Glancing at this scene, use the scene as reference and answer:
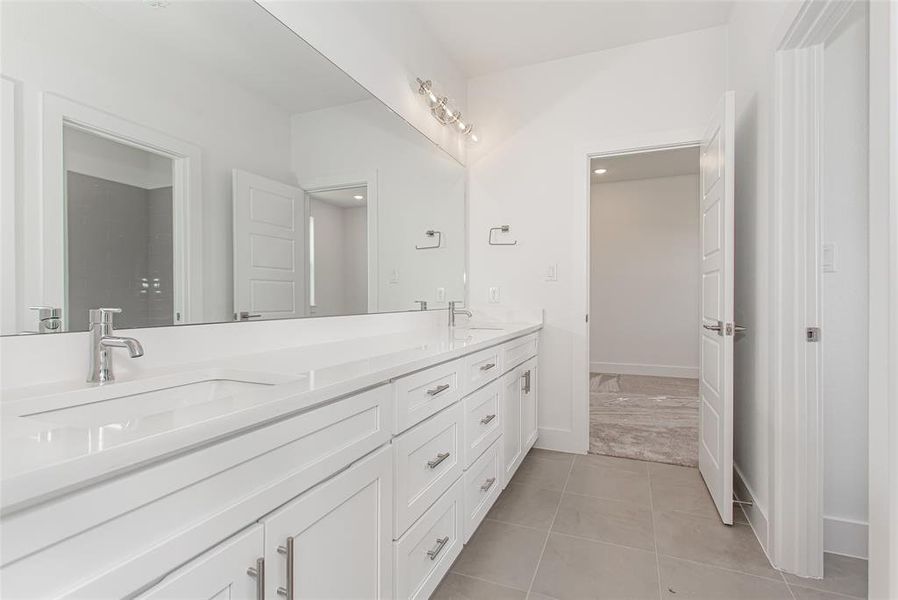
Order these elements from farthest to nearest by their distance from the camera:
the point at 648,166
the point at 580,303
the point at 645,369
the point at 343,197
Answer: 1. the point at 645,369
2. the point at 648,166
3. the point at 580,303
4. the point at 343,197

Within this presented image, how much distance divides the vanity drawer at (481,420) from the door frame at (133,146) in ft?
3.23

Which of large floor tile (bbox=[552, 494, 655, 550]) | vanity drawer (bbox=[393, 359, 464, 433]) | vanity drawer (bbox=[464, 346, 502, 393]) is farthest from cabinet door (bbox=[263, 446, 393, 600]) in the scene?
large floor tile (bbox=[552, 494, 655, 550])

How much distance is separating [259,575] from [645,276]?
5.37 metres

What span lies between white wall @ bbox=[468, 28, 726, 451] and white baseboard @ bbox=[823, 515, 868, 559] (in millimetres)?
1259

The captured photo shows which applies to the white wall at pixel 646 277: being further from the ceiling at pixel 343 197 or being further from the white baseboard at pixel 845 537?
the ceiling at pixel 343 197

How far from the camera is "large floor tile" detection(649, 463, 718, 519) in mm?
2080

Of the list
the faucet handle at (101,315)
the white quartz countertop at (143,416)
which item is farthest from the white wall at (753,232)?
the faucet handle at (101,315)

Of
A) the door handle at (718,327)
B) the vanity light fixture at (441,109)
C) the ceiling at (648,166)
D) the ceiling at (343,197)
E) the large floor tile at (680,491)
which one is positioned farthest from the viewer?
the ceiling at (648,166)

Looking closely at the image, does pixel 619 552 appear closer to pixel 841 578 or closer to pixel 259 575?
pixel 841 578

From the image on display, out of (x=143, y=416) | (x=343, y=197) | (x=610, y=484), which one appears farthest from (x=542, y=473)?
(x=143, y=416)

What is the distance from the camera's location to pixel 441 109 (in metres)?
2.64

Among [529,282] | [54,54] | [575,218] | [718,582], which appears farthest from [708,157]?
[54,54]

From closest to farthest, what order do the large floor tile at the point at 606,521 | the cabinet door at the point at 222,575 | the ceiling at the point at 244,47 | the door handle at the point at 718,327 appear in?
1. the cabinet door at the point at 222,575
2. the ceiling at the point at 244,47
3. the large floor tile at the point at 606,521
4. the door handle at the point at 718,327

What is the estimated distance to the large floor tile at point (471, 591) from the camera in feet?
4.81
